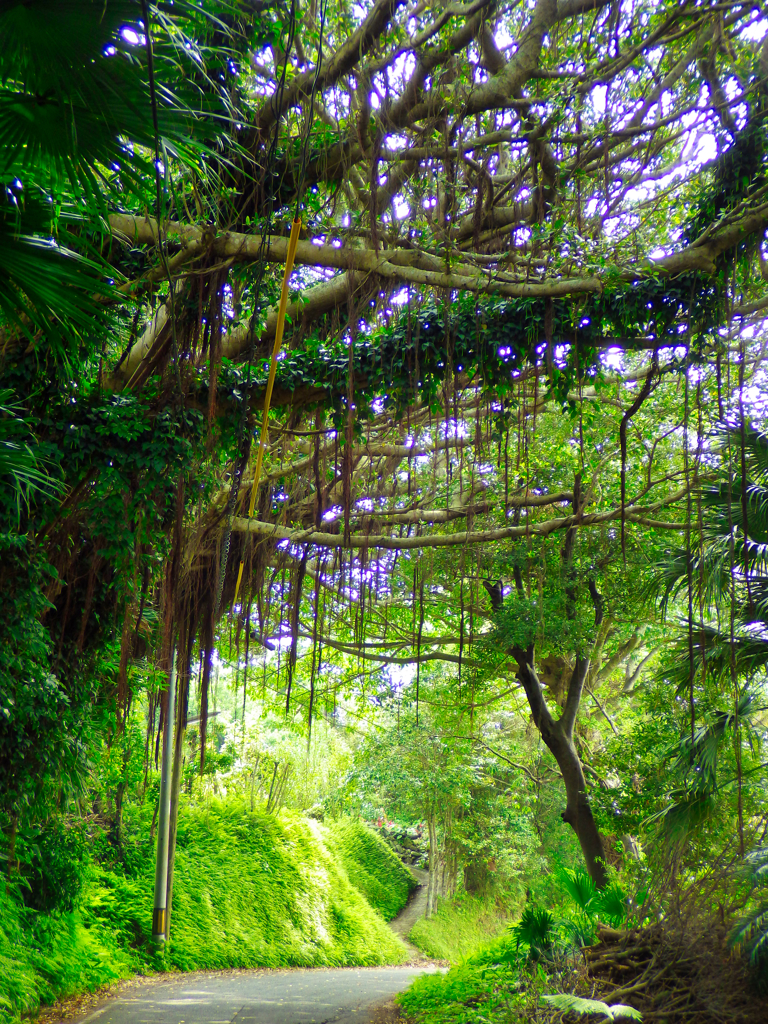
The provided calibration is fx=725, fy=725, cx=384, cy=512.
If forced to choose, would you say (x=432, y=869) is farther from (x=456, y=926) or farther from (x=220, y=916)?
(x=220, y=916)

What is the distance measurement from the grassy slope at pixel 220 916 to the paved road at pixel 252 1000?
1.53 feet

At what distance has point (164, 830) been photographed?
27.2ft

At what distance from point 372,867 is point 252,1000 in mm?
9846

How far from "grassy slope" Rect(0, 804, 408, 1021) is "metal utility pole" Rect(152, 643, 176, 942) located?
244 mm

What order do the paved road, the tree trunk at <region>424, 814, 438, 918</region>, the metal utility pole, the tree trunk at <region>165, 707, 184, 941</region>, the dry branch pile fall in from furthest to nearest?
the tree trunk at <region>424, 814, 438, 918</region>, the metal utility pole, the tree trunk at <region>165, 707, 184, 941</region>, the paved road, the dry branch pile

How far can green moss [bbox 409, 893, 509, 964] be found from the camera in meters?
13.4

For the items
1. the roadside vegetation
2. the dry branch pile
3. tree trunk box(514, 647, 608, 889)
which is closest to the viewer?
the roadside vegetation

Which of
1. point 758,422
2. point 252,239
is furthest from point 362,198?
point 758,422

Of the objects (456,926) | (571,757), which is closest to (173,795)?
(571,757)

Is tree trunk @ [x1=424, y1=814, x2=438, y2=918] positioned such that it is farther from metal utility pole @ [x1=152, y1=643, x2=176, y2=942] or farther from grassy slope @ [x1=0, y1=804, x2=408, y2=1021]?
metal utility pole @ [x1=152, y1=643, x2=176, y2=942]

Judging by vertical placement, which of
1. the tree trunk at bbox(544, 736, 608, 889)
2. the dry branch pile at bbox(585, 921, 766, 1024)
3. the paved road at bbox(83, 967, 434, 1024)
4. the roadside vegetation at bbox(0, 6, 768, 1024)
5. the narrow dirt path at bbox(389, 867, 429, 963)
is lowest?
the narrow dirt path at bbox(389, 867, 429, 963)

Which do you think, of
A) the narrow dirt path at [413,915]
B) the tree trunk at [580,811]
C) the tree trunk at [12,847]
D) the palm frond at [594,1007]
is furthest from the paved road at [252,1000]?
the narrow dirt path at [413,915]

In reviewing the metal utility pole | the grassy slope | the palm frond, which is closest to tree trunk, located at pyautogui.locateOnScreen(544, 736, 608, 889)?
the palm frond

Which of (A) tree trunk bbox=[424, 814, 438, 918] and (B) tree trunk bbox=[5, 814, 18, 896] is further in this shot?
(A) tree trunk bbox=[424, 814, 438, 918]
